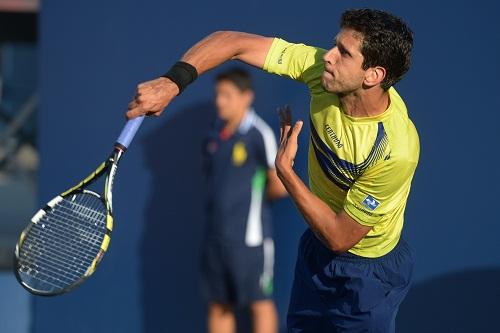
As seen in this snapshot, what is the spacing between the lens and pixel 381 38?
3379 millimetres

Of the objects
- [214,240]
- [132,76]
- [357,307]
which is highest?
[132,76]

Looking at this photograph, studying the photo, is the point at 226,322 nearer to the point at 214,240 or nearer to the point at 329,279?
the point at 214,240

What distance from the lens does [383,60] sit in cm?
340

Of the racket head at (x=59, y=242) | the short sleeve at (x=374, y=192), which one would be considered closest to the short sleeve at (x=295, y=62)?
the short sleeve at (x=374, y=192)

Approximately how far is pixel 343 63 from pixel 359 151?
33cm

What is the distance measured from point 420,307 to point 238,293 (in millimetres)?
926

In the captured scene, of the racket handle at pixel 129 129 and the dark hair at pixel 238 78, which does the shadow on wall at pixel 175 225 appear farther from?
the racket handle at pixel 129 129

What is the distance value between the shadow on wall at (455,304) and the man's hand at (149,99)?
7.74ft

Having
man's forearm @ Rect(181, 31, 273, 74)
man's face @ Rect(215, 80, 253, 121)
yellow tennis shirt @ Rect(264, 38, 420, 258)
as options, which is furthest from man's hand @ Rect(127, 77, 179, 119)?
man's face @ Rect(215, 80, 253, 121)

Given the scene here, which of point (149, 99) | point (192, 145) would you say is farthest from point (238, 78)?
point (149, 99)

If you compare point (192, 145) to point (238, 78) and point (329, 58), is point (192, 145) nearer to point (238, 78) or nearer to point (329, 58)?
point (238, 78)

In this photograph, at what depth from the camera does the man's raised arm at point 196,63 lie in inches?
119

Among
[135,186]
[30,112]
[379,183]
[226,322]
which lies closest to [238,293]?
[226,322]

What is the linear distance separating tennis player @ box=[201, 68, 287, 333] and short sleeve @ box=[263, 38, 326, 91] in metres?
1.37
